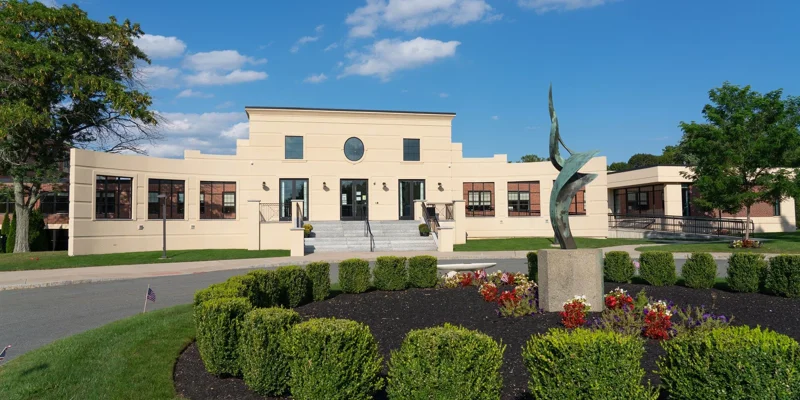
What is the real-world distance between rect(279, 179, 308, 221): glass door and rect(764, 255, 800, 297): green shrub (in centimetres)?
2250

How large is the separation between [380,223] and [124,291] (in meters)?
16.4

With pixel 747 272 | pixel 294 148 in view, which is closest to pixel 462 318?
pixel 747 272

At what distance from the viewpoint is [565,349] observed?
3.76 metres

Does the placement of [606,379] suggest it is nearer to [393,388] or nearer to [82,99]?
[393,388]

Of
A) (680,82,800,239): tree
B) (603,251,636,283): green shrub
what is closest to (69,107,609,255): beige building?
(680,82,800,239): tree

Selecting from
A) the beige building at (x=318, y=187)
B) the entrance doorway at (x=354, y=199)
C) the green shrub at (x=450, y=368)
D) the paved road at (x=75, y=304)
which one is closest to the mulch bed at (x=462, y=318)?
the green shrub at (x=450, y=368)

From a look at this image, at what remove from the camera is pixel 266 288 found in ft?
Result: 27.7

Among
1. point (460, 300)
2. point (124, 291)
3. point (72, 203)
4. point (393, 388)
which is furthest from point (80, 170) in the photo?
point (393, 388)

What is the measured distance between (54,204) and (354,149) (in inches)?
812

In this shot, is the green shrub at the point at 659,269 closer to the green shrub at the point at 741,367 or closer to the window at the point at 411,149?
the green shrub at the point at 741,367

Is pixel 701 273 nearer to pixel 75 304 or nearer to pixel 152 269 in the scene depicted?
pixel 75 304

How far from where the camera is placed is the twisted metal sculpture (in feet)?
27.3

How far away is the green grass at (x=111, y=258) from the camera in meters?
19.4

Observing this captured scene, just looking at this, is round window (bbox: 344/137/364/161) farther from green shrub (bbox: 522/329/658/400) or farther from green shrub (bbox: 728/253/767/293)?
green shrub (bbox: 522/329/658/400)
